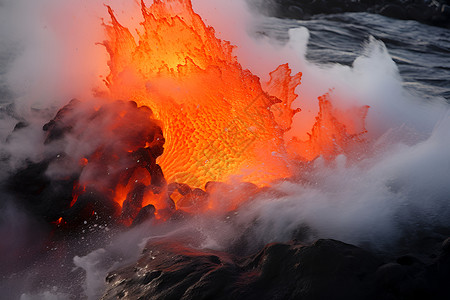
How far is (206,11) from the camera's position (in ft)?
34.7

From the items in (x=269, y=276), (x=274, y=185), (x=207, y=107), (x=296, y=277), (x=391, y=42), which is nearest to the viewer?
(x=296, y=277)

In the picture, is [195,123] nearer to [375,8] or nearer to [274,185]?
[274,185]

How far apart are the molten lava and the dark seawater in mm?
4320

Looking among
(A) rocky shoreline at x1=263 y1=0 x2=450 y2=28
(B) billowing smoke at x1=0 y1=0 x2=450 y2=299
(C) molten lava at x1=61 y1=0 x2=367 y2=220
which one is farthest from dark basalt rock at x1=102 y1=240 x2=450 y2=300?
(A) rocky shoreline at x1=263 y1=0 x2=450 y2=28

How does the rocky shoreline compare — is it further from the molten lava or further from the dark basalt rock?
the dark basalt rock

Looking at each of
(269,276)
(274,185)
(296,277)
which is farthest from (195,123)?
(296,277)

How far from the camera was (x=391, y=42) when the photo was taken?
1293 centimetres

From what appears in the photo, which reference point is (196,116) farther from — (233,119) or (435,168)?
(435,168)

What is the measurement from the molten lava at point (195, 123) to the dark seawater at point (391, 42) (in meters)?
4.32

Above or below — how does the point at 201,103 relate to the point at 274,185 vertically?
above

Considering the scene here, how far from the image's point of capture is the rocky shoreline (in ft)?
53.7

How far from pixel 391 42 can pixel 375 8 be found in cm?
615

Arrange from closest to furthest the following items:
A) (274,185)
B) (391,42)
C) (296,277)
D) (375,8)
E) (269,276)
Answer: (296,277) < (269,276) < (274,185) < (391,42) < (375,8)

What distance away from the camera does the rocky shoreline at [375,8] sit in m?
16.4
